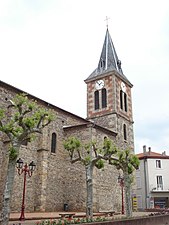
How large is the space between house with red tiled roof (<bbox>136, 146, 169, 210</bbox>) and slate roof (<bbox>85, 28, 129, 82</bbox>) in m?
13.9

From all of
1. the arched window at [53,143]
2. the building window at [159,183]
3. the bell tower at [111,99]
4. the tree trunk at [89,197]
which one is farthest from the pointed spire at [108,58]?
the tree trunk at [89,197]

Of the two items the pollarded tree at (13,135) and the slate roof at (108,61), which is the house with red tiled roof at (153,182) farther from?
the pollarded tree at (13,135)

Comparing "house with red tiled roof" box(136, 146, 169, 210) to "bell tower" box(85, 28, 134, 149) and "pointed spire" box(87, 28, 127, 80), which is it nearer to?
"bell tower" box(85, 28, 134, 149)

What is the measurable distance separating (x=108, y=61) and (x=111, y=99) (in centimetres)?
647

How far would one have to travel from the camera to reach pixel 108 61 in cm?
3425

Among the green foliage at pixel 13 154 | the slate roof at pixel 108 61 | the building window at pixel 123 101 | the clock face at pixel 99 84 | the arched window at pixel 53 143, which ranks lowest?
the green foliage at pixel 13 154

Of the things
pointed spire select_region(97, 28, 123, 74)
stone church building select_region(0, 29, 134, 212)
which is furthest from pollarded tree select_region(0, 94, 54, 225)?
pointed spire select_region(97, 28, 123, 74)

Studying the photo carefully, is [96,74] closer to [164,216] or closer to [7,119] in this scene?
[7,119]

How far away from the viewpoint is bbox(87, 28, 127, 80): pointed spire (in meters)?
33.3

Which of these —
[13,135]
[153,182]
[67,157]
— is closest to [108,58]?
[67,157]

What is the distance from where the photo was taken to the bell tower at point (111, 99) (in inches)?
1158

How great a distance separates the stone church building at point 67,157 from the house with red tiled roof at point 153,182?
34.0ft

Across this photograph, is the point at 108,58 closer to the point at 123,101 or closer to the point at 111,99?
the point at 123,101

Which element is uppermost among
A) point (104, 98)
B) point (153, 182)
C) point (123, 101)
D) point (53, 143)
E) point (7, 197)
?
point (104, 98)
